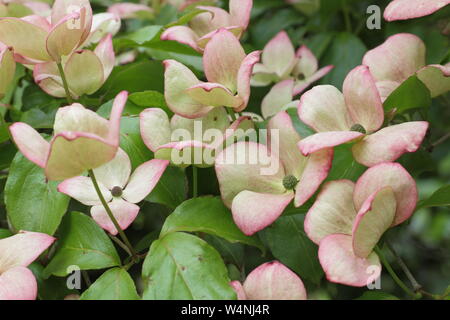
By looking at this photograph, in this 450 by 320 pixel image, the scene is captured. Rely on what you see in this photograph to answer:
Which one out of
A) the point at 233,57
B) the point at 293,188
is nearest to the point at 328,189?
the point at 293,188

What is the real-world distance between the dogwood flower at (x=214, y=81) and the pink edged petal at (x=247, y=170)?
0.05 metres

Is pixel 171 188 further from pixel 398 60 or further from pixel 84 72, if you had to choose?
pixel 398 60

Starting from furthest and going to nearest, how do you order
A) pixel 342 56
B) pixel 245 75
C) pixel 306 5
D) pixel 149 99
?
pixel 306 5 → pixel 342 56 → pixel 149 99 → pixel 245 75

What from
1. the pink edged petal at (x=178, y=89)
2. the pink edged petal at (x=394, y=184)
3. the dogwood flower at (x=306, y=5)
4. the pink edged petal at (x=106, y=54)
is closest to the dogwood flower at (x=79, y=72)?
the pink edged petal at (x=106, y=54)

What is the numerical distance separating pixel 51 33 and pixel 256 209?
0.82ft

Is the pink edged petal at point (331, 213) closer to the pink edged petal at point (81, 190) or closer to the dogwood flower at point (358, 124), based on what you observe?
the dogwood flower at point (358, 124)

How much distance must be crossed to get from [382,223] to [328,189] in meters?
0.05

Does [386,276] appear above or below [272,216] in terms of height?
below

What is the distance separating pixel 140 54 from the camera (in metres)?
0.85

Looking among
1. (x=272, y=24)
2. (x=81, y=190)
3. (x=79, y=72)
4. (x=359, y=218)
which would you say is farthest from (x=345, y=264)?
(x=272, y=24)

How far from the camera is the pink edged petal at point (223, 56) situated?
Answer: 0.57 meters

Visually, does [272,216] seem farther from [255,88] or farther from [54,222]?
[255,88]

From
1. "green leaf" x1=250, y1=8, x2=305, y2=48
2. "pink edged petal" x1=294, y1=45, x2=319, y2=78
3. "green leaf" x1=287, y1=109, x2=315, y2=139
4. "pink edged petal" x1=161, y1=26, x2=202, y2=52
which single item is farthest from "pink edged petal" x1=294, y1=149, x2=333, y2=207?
"green leaf" x1=250, y1=8, x2=305, y2=48

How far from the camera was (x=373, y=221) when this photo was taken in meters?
0.46
